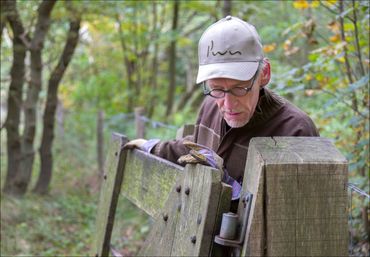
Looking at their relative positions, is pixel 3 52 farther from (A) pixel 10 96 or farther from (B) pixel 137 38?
(B) pixel 137 38

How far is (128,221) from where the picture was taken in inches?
297

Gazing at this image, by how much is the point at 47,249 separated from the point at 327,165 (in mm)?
5587

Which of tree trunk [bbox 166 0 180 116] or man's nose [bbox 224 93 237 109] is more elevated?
tree trunk [bbox 166 0 180 116]

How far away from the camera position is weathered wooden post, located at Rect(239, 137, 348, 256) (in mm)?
1488

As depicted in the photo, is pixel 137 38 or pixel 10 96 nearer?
pixel 10 96

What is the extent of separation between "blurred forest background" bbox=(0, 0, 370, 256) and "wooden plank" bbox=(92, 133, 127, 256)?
4.48 feet

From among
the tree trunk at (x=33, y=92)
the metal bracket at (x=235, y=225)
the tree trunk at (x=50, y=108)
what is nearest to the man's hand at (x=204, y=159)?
the metal bracket at (x=235, y=225)

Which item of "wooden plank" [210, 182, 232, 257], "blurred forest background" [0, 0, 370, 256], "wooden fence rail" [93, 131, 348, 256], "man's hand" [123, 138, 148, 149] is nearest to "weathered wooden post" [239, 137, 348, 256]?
"wooden fence rail" [93, 131, 348, 256]

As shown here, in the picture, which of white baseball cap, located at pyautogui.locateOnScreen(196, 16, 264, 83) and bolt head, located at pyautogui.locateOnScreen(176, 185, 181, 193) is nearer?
white baseball cap, located at pyautogui.locateOnScreen(196, 16, 264, 83)

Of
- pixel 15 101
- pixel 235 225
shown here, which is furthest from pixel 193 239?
pixel 15 101

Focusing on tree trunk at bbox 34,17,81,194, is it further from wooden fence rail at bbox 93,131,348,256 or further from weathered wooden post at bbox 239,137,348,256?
weathered wooden post at bbox 239,137,348,256

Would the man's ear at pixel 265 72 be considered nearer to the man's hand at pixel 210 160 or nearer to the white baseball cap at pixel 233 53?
the white baseball cap at pixel 233 53

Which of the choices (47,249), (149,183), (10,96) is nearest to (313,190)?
(149,183)

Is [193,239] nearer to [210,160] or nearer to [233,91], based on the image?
[210,160]
